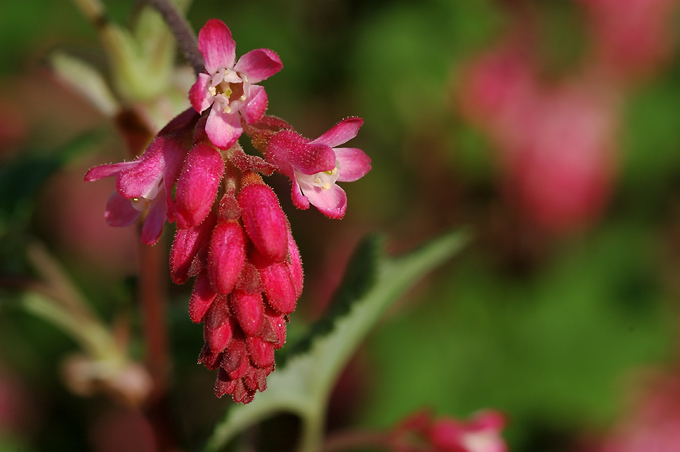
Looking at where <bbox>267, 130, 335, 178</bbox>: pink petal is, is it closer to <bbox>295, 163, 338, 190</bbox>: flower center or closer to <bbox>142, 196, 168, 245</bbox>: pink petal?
<bbox>295, 163, 338, 190</bbox>: flower center

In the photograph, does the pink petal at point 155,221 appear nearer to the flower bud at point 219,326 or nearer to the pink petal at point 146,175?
the pink petal at point 146,175

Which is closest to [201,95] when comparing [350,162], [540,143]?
[350,162]

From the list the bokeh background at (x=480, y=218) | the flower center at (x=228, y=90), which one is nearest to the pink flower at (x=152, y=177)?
the flower center at (x=228, y=90)

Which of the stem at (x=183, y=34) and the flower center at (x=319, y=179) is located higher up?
the stem at (x=183, y=34)

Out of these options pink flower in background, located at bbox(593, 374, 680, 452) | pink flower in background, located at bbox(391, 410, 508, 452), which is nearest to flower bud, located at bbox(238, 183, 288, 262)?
pink flower in background, located at bbox(391, 410, 508, 452)

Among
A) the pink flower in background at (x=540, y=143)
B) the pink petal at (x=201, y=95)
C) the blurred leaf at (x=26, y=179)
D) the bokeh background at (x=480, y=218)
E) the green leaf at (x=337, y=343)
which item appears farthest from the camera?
the pink flower in background at (x=540, y=143)

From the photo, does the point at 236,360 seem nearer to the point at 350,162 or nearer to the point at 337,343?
the point at 350,162

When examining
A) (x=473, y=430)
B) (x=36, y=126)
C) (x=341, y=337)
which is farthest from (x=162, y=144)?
(x=36, y=126)
